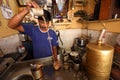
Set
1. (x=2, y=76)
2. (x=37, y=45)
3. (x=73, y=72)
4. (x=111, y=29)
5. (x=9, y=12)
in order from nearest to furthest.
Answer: (x=2, y=76)
(x=73, y=72)
(x=37, y=45)
(x=111, y=29)
(x=9, y=12)

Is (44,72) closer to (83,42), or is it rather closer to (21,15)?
(21,15)

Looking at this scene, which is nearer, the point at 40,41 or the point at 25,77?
the point at 25,77

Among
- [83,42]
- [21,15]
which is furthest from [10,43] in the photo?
[83,42]

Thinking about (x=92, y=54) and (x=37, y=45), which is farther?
(x=37, y=45)

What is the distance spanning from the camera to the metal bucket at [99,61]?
974 mm

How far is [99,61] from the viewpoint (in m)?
0.98

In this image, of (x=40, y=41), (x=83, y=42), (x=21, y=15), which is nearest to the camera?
(x=21, y=15)

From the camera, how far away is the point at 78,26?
104 inches

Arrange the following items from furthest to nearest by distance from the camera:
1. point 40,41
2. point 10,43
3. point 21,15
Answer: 1. point 10,43
2. point 40,41
3. point 21,15

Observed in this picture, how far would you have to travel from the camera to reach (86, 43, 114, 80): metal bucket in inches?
38.3

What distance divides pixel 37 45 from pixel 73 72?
558mm

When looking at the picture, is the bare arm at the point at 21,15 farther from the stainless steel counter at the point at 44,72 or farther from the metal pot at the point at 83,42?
the metal pot at the point at 83,42

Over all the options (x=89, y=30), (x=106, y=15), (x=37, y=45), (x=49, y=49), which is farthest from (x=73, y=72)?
(x=89, y=30)

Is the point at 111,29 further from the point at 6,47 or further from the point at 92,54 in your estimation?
the point at 6,47
